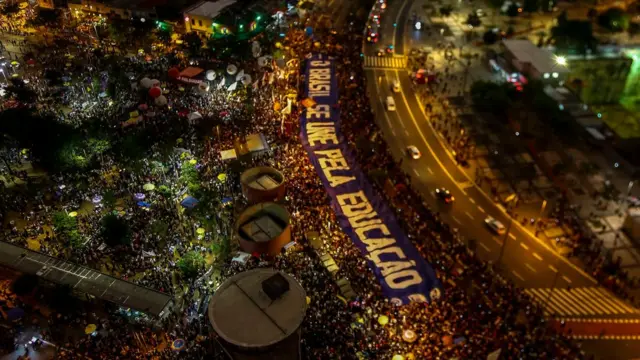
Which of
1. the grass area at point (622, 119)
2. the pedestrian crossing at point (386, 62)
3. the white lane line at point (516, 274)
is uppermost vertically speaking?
the pedestrian crossing at point (386, 62)

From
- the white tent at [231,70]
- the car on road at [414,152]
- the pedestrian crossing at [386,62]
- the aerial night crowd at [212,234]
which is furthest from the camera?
the pedestrian crossing at [386,62]

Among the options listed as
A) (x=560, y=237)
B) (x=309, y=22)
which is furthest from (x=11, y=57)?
(x=560, y=237)

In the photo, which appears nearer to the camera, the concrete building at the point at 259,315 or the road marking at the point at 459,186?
the concrete building at the point at 259,315

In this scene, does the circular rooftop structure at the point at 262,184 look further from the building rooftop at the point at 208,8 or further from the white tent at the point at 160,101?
the building rooftop at the point at 208,8

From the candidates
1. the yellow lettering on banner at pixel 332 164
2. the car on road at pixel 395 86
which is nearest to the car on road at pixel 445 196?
the yellow lettering on banner at pixel 332 164

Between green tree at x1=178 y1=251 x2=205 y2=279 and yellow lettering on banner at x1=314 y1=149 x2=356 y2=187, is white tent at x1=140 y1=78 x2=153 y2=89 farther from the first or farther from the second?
green tree at x1=178 y1=251 x2=205 y2=279

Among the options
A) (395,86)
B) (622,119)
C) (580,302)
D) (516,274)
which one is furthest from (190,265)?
(622,119)

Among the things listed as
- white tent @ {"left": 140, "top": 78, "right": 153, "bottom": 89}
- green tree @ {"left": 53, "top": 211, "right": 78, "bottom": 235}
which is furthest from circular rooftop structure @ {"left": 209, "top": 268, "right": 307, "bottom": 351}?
white tent @ {"left": 140, "top": 78, "right": 153, "bottom": 89}
